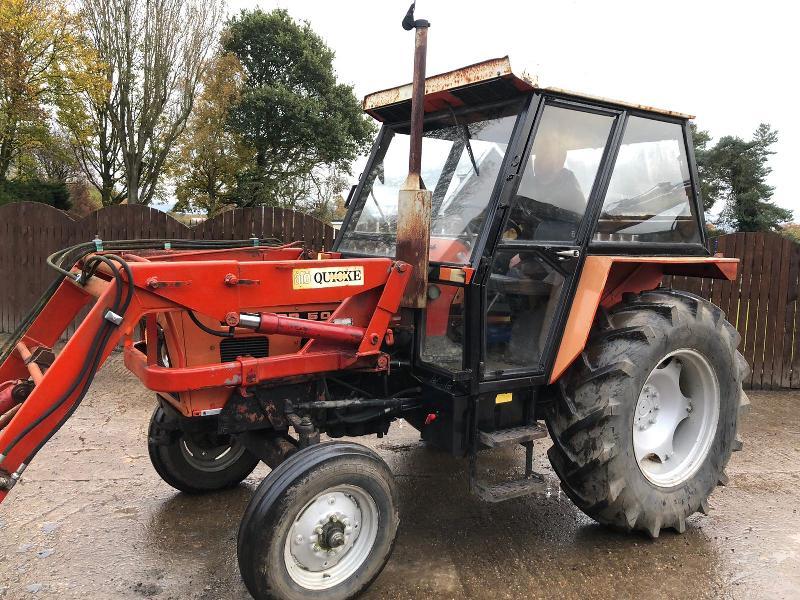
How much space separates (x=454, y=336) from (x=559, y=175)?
1.04 m

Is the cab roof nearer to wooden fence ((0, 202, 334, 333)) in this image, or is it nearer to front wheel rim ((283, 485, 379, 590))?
front wheel rim ((283, 485, 379, 590))

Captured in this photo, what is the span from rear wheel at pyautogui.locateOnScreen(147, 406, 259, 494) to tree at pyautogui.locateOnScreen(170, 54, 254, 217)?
16573mm

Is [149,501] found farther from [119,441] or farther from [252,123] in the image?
[252,123]

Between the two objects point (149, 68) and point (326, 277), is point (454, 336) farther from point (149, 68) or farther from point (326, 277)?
point (149, 68)

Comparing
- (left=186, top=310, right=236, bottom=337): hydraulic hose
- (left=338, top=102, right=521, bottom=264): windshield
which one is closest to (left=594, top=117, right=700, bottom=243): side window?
(left=338, top=102, right=521, bottom=264): windshield

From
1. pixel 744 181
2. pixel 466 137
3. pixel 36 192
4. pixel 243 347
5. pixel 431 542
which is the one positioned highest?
pixel 744 181

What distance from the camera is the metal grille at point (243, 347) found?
310 cm

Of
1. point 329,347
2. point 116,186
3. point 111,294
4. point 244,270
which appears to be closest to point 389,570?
point 329,347

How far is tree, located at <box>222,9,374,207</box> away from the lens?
19.0 metres

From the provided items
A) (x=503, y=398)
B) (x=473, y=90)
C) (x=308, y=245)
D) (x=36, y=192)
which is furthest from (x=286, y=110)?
(x=503, y=398)

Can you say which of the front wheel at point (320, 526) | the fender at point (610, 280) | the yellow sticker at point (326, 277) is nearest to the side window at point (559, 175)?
the fender at point (610, 280)

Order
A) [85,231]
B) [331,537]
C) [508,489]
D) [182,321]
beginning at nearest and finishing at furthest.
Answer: [331,537]
[182,321]
[508,489]
[85,231]

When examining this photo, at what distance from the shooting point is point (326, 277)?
2.88 meters

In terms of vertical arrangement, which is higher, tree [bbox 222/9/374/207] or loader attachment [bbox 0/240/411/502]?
tree [bbox 222/9/374/207]
